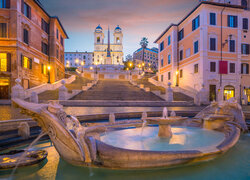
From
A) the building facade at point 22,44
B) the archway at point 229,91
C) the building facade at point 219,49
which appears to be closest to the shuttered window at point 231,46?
the building facade at point 219,49

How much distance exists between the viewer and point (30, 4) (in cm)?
2317

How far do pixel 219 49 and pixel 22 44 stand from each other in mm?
26566

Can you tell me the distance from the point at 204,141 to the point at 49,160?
4.57 m

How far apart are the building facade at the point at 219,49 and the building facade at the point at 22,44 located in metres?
20.7

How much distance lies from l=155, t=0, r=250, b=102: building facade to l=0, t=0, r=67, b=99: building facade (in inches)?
814

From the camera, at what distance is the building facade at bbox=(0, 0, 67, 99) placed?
19.7 m

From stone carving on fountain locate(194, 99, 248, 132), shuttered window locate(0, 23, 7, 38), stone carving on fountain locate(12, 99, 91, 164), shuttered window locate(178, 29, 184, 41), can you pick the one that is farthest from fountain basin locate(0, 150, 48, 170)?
shuttered window locate(178, 29, 184, 41)

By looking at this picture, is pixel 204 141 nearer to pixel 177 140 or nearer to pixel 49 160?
pixel 177 140

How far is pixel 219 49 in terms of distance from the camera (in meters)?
23.6

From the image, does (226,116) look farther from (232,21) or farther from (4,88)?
(232,21)

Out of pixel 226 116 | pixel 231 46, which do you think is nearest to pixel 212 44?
pixel 231 46

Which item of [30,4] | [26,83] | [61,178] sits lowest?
[61,178]

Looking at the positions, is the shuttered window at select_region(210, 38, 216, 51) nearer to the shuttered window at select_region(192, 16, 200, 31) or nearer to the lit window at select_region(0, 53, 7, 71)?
the shuttered window at select_region(192, 16, 200, 31)

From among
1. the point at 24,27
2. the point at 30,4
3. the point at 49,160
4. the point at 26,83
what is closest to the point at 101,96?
the point at 26,83
